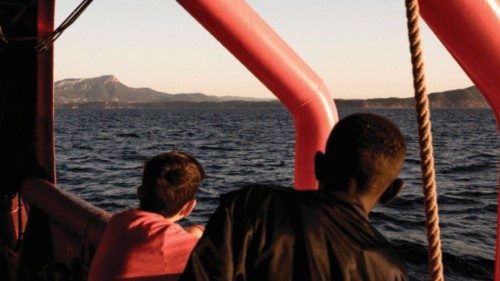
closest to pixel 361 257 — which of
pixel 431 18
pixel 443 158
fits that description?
pixel 431 18

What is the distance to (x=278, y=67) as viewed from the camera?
9.89 ft

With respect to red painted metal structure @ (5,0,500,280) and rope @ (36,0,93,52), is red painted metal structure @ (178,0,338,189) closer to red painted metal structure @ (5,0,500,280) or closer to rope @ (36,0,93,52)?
red painted metal structure @ (5,0,500,280)

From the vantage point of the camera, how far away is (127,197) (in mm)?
23406

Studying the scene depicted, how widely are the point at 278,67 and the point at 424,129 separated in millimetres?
1396

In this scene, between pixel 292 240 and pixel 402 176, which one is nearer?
pixel 292 240

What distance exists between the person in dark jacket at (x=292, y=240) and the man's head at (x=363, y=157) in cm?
1

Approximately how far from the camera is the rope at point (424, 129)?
5.61 ft

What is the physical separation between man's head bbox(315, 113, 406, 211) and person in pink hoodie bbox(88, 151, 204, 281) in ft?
2.34

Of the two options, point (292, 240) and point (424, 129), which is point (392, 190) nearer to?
point (424, 129)

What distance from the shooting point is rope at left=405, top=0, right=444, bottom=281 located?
1709mm

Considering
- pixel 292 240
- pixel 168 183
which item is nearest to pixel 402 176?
pixel 168 183

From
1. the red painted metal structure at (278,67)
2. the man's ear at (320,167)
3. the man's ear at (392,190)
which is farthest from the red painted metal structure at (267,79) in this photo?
the man's ear at (320,167)

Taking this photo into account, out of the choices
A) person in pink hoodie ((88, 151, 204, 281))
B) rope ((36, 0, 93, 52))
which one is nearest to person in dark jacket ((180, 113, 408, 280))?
person in pink hoodie ((88, 151, 204, 281))

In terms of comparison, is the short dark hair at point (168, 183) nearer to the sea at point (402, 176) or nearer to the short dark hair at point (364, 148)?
the short dark hair at point (364, 148)
